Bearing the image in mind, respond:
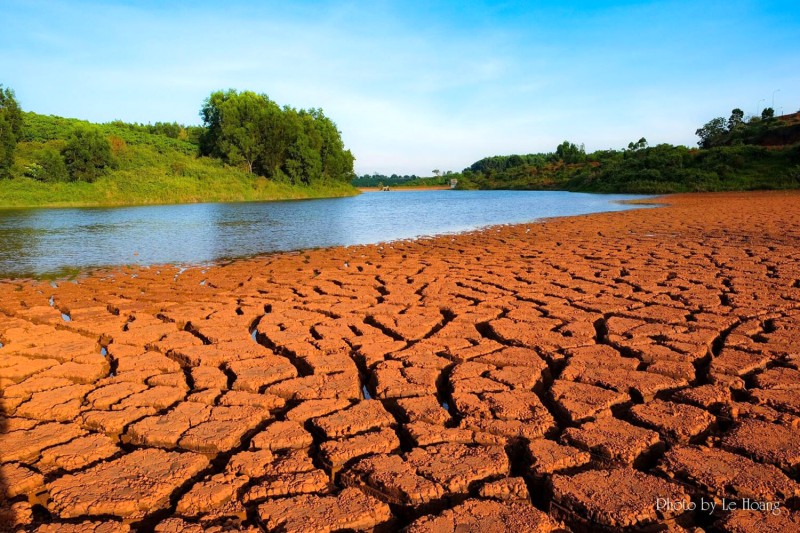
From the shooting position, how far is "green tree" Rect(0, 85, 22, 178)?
83.2 feet

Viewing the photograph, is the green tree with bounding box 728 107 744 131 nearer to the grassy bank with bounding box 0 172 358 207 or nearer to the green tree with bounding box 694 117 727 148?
the green tree with bounding box 694 117 727 148

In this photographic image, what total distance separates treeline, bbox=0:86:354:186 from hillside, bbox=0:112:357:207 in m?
0.11

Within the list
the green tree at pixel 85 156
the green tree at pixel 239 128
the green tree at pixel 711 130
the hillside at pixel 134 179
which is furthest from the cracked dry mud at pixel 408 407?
the green tree at pixel 711 130

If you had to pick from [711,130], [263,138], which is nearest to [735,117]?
[711,130]

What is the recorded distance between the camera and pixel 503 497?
184cm

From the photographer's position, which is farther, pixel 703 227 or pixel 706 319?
pixel 703 227

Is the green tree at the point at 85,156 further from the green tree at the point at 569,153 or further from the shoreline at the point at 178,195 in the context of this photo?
the green tree at the point at 569,153

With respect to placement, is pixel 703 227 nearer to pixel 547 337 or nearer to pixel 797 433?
pixel 547 337

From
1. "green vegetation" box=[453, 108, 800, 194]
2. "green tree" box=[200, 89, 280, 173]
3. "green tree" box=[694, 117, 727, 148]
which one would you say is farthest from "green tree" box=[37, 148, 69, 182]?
"green tree" box=[694, 117, 727, 148]

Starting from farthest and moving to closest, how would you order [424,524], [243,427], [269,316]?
1. [269,316]
2. [243,427]
3. [424,524]

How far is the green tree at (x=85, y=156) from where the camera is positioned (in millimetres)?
27328

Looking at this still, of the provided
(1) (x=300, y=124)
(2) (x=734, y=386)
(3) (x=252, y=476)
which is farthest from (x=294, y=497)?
(1) (x=300, y=124)

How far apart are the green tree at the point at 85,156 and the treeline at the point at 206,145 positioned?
46 millimetres

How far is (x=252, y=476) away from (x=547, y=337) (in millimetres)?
2259
